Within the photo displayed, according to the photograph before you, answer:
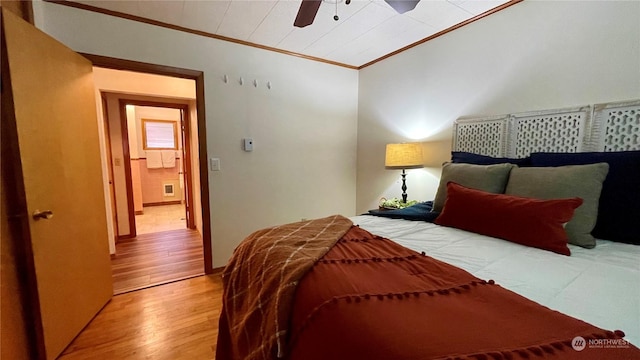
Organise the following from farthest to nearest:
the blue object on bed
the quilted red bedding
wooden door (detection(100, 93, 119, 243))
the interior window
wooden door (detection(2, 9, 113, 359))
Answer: the interior window
wooden door (detection(100, 93, 119, 243))
the blue object on bed
wooden door (detection(2, 9, 113, 359))
the quilted red bedding

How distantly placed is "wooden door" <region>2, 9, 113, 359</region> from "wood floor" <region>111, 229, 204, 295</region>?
0.50 meters

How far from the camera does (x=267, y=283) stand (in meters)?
1.01

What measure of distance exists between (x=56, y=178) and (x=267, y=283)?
155 cm

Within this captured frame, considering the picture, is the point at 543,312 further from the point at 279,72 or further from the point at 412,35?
the point at 279,72

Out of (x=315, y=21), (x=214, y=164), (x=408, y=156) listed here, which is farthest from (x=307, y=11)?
(x=214, y=164)

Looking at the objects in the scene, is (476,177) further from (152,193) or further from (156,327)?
(152,193)

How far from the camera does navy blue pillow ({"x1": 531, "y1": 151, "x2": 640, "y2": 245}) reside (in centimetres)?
Result: 125

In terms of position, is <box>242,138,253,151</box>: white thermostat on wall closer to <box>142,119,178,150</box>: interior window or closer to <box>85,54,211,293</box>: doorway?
<box>85,54,211,293</box>: doorway

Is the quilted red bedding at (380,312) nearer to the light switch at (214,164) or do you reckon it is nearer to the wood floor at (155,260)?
the light switch at (214,164)

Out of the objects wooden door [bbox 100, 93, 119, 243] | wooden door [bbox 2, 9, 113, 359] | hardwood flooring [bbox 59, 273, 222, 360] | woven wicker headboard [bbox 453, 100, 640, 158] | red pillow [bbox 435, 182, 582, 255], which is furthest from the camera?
wooden door [bbox 100, 93, 119, 243]

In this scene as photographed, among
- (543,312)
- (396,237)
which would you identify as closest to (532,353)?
(543,312)

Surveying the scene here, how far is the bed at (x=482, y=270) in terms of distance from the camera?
62 centimetres

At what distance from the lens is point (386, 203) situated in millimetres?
2574

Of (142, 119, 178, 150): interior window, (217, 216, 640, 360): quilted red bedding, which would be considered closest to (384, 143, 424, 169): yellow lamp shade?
(217, 216, 640, 360): quilted red bedding
